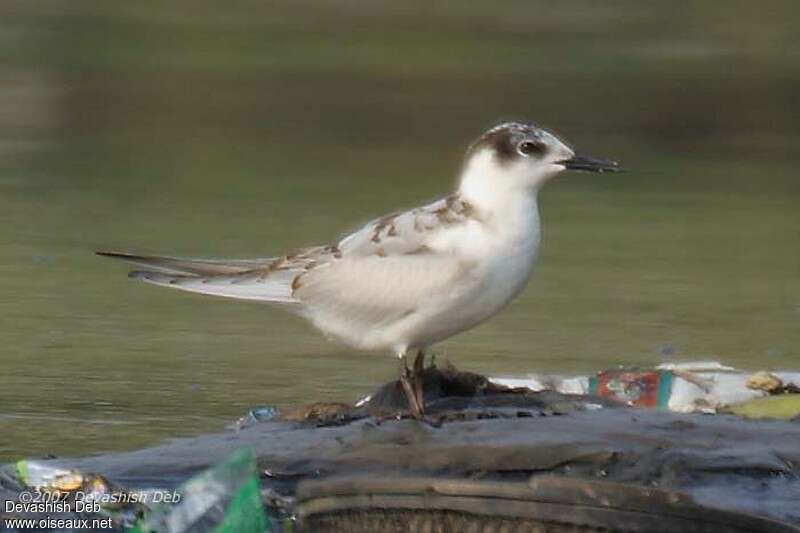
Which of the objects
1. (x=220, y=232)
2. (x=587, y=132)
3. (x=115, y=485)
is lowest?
(x=115, y=485)

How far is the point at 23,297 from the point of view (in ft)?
29.7

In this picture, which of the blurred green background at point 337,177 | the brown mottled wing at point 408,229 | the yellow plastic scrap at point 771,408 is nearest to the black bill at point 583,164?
the brown mottled wing at point 408,229

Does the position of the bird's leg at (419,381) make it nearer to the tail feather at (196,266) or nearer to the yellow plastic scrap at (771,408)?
the tail feather at (196,266)

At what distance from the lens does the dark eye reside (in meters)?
6.09

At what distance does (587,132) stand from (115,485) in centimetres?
904

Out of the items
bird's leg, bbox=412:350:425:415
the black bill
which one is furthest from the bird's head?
bird's leg, bbox=412:350:425:415

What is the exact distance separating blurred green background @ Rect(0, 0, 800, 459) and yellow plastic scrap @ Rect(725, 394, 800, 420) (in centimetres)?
131

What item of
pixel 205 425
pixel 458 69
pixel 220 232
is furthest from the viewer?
pixel 458 69

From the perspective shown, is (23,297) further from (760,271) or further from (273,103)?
(273,103)

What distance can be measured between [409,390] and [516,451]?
0.41 m

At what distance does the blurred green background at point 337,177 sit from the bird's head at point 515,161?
1353 millimetres

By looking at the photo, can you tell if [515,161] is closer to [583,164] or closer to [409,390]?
[583,164]

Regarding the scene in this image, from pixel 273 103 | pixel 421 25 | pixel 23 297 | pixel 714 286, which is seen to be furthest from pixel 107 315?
pixel 421 25

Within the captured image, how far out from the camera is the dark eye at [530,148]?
609cm
